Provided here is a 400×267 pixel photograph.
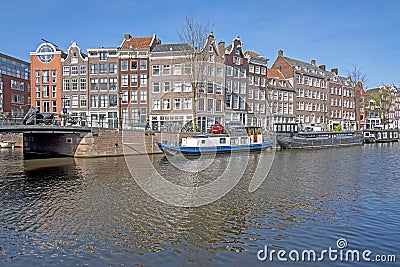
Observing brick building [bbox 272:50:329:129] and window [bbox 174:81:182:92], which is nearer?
window [bbox 174:81:182:92]

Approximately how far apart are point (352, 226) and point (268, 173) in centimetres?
1230

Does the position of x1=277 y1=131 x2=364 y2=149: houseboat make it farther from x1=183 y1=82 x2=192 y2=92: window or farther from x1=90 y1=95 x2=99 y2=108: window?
x1=90 y1=95 x2=99 y2=108: window

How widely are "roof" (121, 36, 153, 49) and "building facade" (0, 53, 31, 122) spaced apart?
26.5 m

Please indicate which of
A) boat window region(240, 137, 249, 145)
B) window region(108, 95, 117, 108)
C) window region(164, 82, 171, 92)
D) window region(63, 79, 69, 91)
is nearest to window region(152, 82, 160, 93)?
window region(164, 82, 171, 92)

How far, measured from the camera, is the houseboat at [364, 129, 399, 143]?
68.2 m

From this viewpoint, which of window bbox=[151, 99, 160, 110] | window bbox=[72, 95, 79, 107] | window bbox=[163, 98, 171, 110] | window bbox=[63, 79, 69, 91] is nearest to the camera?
window bbox=[163, 98, 171, 110]

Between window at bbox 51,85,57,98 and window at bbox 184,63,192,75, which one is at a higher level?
window at bbox 184,63,192,75

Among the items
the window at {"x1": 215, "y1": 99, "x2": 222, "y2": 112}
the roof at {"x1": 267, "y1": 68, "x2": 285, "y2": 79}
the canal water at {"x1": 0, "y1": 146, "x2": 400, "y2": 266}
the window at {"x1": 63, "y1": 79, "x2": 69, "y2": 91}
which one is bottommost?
the canal water at {"x1": 0, "y1": 146, "x2": 400, "y2": 266}

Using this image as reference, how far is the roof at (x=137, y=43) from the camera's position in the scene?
57.4 m

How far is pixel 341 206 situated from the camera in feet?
48.5

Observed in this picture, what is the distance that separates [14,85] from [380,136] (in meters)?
79.2

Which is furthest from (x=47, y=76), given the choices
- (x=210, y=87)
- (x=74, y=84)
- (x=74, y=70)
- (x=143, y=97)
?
(x=210, y=87)

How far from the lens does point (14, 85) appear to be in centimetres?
7188

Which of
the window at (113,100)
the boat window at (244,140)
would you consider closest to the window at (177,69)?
the window at (113,100)
